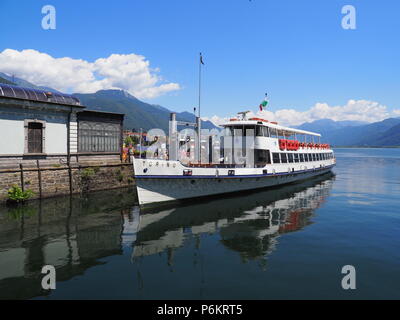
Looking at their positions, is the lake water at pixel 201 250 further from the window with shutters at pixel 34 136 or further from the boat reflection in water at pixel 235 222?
the window with shutters at pixel 34 136

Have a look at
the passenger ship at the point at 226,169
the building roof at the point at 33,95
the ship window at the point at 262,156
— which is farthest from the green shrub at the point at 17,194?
the ship window at the point at 262,156

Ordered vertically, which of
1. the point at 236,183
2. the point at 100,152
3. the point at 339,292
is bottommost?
the point at 339,292

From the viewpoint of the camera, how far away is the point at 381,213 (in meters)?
17.7

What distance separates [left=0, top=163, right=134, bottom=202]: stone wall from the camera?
1883cm

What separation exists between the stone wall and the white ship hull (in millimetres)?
7933

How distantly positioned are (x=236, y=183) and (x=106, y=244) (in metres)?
11.8

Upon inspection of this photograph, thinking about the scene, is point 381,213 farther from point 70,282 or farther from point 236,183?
point 70,282

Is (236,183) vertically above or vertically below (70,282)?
above

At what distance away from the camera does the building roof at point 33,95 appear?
19406 millimetres

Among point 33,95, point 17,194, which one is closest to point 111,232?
point 17,194

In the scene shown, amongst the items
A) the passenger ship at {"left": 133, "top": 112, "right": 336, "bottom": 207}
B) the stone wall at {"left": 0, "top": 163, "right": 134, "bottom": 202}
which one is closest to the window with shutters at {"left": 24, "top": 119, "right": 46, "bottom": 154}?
the stone wall at {"left": 0, "top": 163, "right": 134, "bottom": 202}

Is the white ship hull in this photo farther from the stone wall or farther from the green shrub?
the green shrub

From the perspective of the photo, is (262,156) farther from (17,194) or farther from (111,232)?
(17,194)
